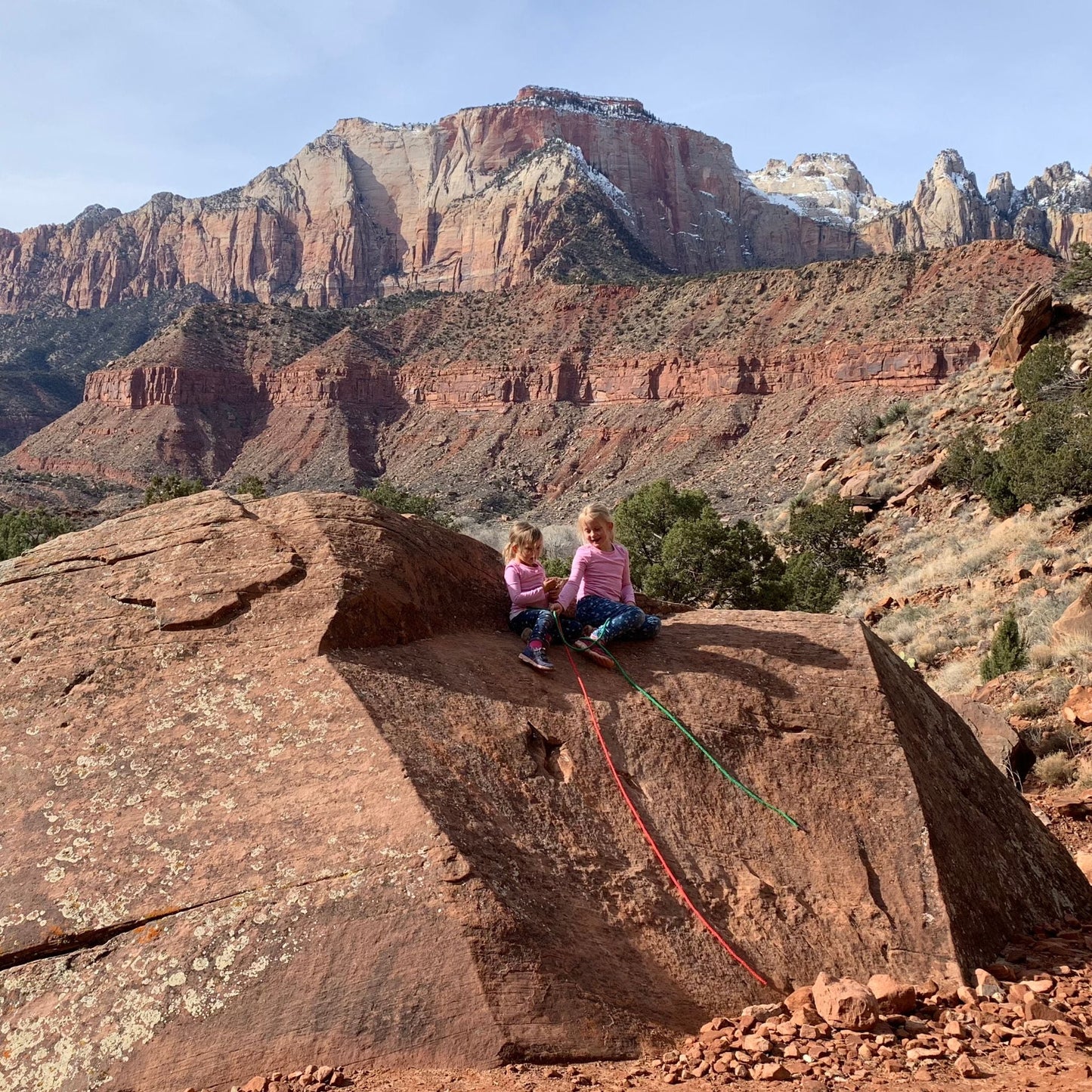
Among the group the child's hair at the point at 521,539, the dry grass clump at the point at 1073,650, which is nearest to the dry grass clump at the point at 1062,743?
the dry grass clump at the point at 1073,650

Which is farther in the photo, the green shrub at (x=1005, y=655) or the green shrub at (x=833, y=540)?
the green shrub at (x=833, y=540)

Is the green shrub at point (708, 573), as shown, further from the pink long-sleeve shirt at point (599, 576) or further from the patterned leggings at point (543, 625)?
the patterned leggings at point (543, 625)

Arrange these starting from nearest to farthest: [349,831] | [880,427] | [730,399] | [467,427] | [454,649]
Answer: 1. [349,831]
2. [454,649]
3. [880,427]
4. [730,399]
5. [467,427]

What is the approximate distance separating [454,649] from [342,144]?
18530cm

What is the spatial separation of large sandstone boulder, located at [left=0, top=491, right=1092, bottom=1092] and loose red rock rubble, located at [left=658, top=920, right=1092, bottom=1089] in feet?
0.66

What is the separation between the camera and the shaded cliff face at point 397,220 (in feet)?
532

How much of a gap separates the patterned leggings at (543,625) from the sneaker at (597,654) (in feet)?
0.60

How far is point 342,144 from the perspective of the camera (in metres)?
173

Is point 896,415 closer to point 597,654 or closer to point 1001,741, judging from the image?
point 1001,741

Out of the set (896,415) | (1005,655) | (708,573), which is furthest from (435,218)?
(1005,655)

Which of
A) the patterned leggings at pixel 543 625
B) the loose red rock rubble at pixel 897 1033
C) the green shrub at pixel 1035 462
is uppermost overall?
the green shrub at pixel 1035 462

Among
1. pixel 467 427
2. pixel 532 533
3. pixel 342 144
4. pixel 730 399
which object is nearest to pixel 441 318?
pixel 467 427

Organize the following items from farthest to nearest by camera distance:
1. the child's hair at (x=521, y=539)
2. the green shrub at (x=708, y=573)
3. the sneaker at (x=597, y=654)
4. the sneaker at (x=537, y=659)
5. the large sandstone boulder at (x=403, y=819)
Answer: the green shrub at (x=708, y=573)
the child's hair at (x=521, y=539)
the sneaker at (x=597, y=654)
the sneaker at (x=537, y=659)
the large sandstone boulder at (x=403, y=819)

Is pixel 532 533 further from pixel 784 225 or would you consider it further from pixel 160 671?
pixel 784 225
